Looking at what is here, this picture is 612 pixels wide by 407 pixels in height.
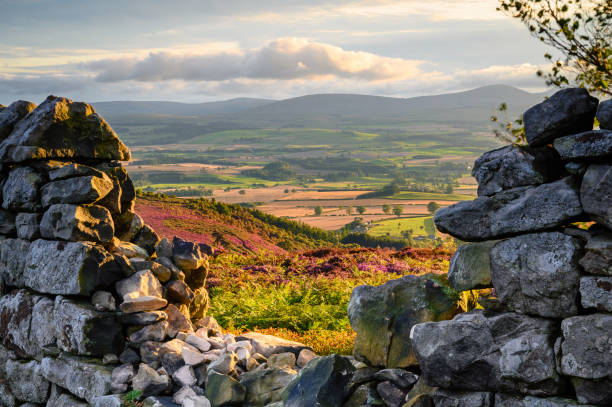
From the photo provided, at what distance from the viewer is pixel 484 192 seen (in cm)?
668

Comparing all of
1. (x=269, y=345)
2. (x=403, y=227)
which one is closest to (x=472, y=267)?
(x=269, y=345)

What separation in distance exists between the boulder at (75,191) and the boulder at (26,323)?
2.01m

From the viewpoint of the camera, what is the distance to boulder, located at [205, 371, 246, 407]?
846 cm

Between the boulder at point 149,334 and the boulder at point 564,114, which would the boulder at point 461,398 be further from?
the boulder at point 149,334

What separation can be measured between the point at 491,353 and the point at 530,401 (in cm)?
65

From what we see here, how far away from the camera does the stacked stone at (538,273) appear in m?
5.57

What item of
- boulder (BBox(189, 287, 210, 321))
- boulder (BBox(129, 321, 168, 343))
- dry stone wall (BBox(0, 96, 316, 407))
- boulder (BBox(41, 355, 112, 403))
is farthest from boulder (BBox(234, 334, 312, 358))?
boulder (BBox(41, 355, 112, 403))

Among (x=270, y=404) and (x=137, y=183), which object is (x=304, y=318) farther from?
(x=137, y=183)

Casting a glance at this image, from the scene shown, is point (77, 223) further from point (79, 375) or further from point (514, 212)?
point (514, 212)

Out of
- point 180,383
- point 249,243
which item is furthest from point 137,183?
point 180,383

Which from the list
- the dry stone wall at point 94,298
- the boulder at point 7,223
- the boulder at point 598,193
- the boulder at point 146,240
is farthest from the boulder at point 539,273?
the boulder at point 7,223

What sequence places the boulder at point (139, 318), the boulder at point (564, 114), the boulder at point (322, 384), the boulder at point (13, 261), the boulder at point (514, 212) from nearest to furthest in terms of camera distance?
the boulder at point (514, 212)
the boulder at point (564, 114)
the boulder at point (322, 384)
the boulder at point (139, 318)
the boulder at point (13, 261)

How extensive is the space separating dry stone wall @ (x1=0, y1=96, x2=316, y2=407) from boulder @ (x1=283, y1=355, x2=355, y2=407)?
746 mm

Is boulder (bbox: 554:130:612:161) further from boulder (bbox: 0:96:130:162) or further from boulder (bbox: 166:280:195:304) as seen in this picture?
boulder (bbox: 0:96:130:162)
